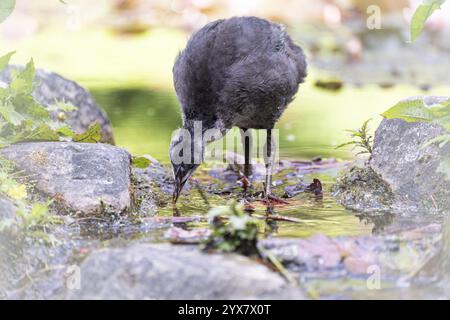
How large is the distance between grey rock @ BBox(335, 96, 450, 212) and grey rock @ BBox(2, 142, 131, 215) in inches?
67.9

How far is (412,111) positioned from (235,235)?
1.78m

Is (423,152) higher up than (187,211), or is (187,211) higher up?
(423,152)

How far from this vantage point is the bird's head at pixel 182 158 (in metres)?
6.37

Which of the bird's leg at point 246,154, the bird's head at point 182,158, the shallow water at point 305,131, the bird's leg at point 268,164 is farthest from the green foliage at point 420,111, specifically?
the bird's leg at point 246,154

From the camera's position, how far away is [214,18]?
15875mm

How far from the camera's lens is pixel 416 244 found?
467cm

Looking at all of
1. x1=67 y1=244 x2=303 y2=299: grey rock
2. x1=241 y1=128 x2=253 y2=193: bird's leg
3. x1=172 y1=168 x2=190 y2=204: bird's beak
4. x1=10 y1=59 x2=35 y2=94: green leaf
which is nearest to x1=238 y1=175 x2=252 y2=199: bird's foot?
x1=241 y1=128 x2=253 y2=193: bird's leg

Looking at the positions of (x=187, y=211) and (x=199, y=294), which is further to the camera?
(x=187, y=211)

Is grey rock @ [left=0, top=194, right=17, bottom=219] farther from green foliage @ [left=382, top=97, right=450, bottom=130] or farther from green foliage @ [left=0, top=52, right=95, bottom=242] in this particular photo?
green foliage @ [left=382, top=97, right=450, bottom=130]
